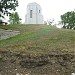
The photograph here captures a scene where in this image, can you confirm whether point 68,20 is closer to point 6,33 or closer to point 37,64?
point 6,33

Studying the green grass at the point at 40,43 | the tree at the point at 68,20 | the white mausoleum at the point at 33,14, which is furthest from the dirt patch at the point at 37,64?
the tree at the point at 68,20

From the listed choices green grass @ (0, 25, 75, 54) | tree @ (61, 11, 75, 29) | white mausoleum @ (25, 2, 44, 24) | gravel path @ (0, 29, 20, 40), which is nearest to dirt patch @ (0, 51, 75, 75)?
green grass @ (0, 25, 75, 54)

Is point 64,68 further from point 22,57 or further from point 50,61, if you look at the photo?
point 22,57

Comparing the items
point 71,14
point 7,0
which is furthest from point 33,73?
point 71,14

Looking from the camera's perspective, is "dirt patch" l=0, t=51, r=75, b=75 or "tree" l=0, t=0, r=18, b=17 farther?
"tree" l=0, t=0, r=18, b=17

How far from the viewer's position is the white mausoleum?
4356cm

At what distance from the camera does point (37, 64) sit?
1212cm

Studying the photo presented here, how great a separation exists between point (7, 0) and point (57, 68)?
16796mm

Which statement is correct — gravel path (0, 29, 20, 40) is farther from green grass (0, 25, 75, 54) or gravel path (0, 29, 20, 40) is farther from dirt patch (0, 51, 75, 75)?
dirt patch (0, 51, 75, 75)

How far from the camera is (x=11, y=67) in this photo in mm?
11977

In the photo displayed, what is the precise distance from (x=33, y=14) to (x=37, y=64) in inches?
1275

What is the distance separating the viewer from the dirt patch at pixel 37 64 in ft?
37.8

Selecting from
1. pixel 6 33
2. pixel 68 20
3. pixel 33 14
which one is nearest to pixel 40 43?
pixel 6 33

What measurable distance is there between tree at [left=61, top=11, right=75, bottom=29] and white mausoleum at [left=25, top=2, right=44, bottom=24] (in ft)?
25.1
